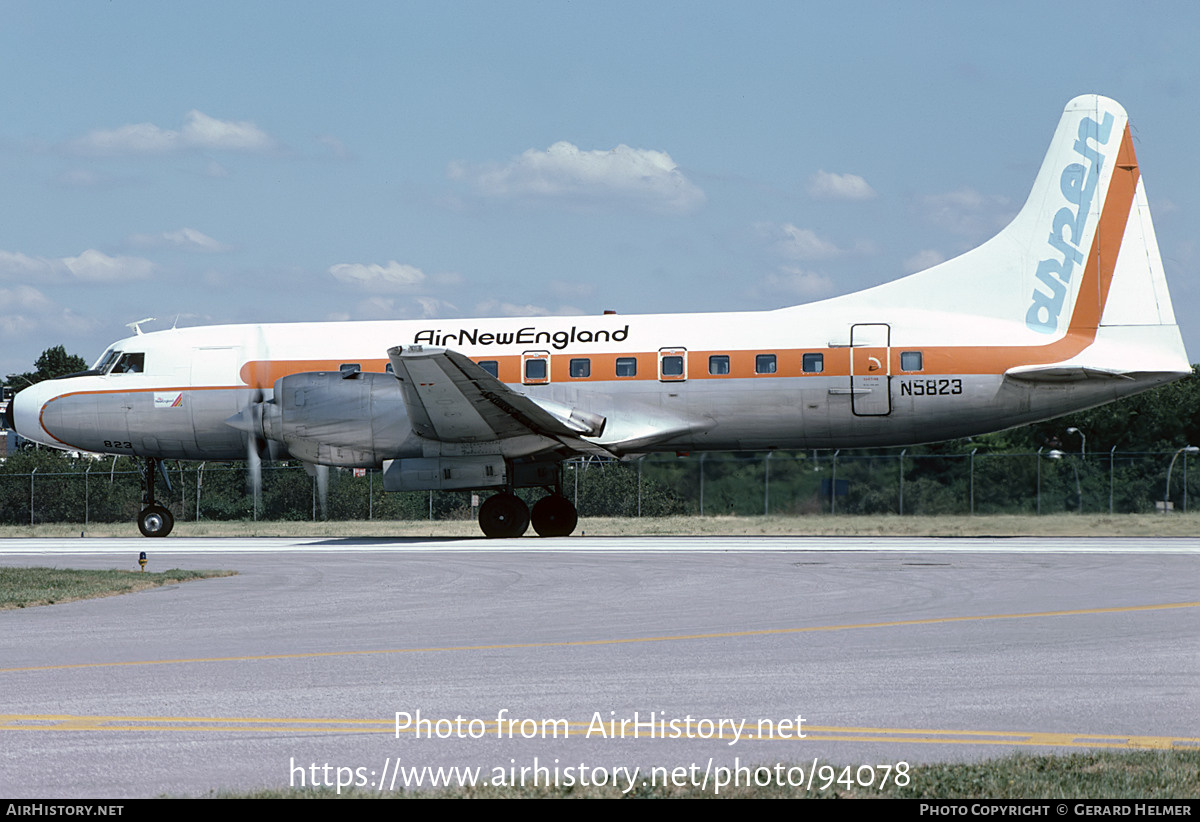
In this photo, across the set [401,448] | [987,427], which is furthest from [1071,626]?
[401,448]

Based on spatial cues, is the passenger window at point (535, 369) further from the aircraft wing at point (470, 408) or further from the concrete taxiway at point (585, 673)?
the concrete taxiway at point (585, 673)

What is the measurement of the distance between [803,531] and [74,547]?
17535 millimetres

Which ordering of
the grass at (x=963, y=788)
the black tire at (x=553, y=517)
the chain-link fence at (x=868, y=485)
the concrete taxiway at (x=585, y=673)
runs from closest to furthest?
the grass at (x=963, y=788) < the concrete taxiway at (x=585, y=673) < the black tire at (x=553, y=517) < the chain-link fence at (x=868, y=485)

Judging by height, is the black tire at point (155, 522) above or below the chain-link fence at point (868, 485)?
below

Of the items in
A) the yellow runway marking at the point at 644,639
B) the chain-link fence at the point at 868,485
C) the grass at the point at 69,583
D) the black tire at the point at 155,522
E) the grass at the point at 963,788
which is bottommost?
the grass at the point at 963,788

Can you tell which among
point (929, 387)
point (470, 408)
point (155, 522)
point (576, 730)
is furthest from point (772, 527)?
point (576, 730)

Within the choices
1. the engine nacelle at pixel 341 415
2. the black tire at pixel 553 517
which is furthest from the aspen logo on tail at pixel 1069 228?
the engine nacelle at pixel 341 415

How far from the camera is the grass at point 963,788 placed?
19.8 ft

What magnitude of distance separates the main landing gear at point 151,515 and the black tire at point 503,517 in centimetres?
837

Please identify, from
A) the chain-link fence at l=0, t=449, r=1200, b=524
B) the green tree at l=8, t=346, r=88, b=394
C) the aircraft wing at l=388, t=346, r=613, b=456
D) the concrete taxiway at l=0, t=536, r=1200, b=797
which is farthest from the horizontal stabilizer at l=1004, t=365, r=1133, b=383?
the green tree at l=8, t=346, r=88, b=394

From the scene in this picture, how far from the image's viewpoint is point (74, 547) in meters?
26.4

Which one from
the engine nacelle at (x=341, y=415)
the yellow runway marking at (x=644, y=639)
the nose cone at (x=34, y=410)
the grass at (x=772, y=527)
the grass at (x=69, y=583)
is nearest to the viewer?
the yellow runway marking at (x=644, y=639)

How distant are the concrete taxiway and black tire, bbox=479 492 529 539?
8.63 meters

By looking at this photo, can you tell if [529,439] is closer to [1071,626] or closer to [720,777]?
[1071,626]
